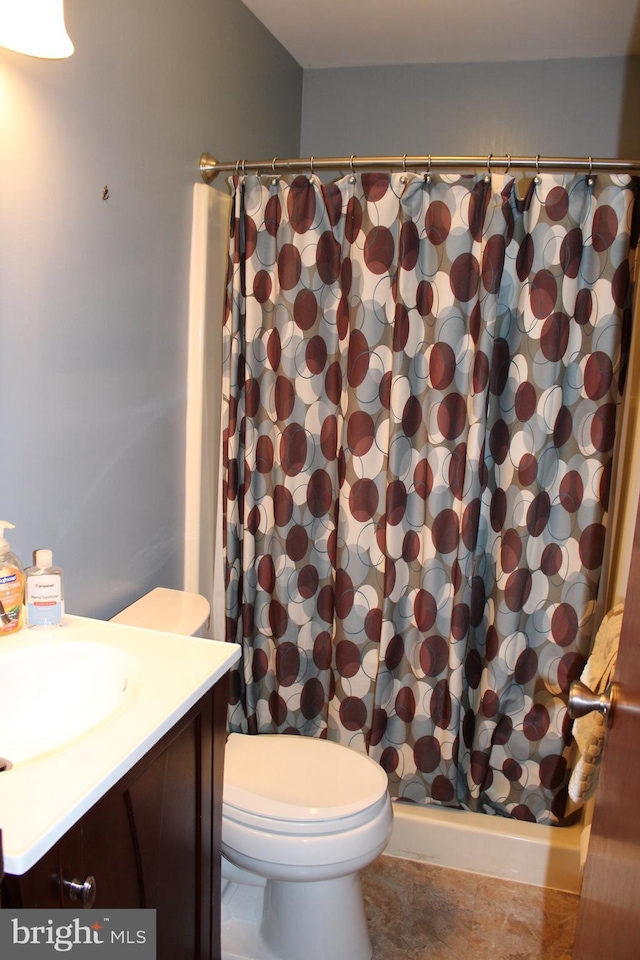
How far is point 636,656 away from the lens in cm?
91

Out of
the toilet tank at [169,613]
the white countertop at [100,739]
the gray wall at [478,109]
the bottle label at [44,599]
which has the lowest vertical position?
the toilet tank at [169,613]

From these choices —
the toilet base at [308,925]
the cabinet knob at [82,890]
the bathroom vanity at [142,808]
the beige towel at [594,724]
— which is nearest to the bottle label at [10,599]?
the bathroom vanity at [142,808]

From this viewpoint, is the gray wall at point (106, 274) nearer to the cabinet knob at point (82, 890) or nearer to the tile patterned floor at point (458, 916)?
the cabinet knob at point (82, 890)

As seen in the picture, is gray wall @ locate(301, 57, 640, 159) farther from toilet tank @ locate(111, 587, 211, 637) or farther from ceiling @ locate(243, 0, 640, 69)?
toilet tank @ locate(111, 587, 211, 637)

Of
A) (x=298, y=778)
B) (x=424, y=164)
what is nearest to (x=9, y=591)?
(x=298, y=778)

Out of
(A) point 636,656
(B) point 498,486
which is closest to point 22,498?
(A) point 636,656

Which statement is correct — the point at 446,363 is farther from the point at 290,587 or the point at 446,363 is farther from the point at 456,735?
the point at 456,735

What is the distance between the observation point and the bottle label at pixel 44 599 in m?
1.32

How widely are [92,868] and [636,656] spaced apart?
73cm

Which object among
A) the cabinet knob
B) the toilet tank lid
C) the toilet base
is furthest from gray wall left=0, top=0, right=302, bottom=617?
the toilet base

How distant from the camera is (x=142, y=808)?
109 centimetres

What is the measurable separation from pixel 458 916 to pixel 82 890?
1381 mm

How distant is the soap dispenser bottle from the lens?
1.28 meters

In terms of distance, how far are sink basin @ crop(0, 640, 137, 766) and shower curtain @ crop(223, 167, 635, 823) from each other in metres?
0.97
